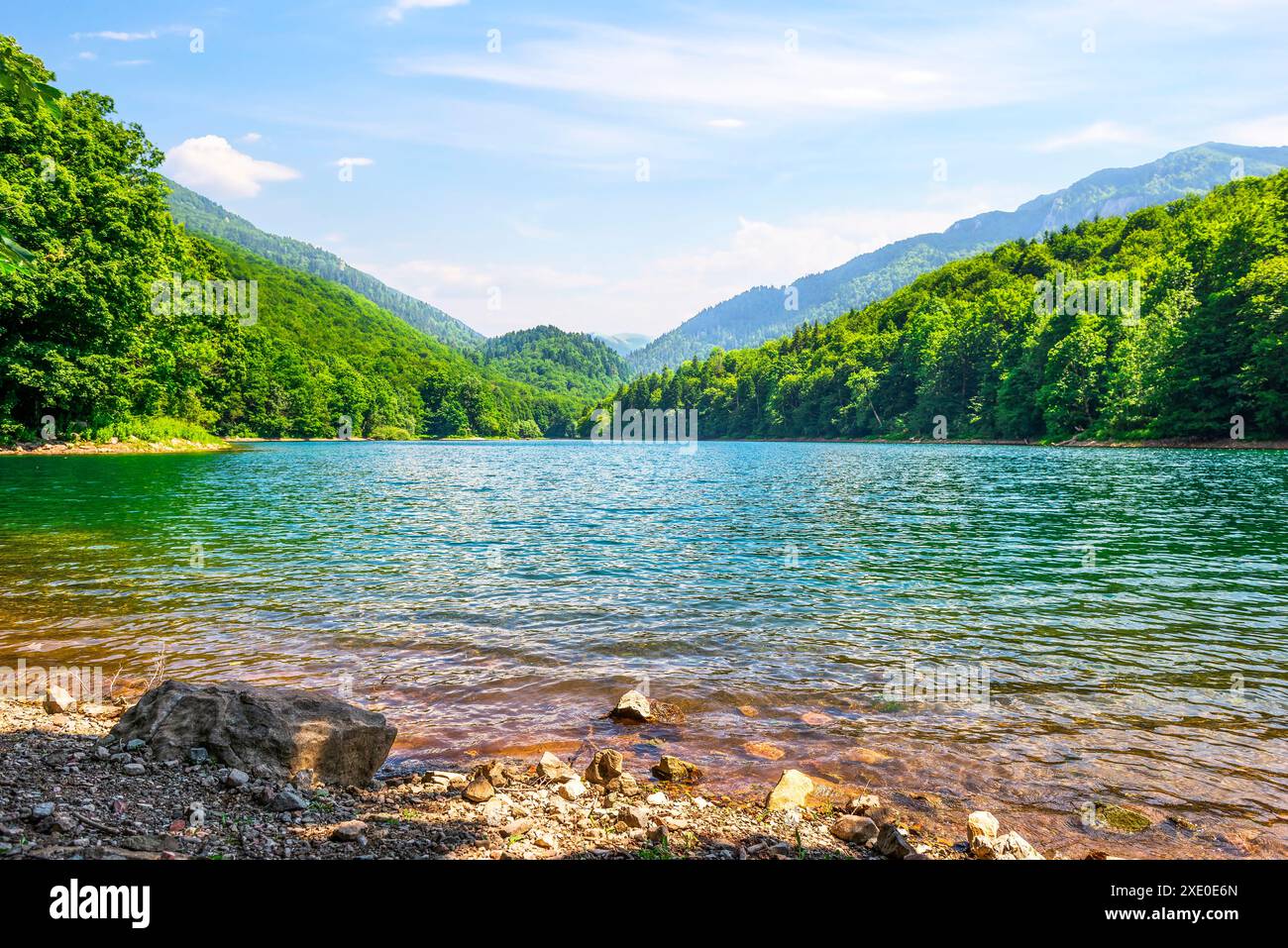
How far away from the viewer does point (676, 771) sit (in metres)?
7.92

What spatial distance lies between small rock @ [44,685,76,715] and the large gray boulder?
2193 mm

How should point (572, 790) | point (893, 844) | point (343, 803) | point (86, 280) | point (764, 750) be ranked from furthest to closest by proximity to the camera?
point (86, 280) < point (764, 750) < point (572, 790) < point (343, 803) < point (893, 844)

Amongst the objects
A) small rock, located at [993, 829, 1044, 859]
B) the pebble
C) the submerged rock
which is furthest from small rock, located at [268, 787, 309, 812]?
the submerged rock

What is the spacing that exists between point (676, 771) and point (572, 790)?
4.37ft

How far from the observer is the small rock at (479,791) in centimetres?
699

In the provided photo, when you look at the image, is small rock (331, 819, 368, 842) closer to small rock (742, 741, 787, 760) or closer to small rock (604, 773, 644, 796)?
small rock (604, 773, 644, 796)

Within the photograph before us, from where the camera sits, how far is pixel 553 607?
52.1 ft

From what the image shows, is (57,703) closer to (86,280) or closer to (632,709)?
(632,709)

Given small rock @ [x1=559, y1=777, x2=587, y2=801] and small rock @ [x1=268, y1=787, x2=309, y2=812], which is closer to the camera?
small rock @ [x1=268, y1=787, x2=309, y2=812]

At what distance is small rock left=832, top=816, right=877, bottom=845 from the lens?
6.41 meters

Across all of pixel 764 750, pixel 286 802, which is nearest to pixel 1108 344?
pixel 764 750
